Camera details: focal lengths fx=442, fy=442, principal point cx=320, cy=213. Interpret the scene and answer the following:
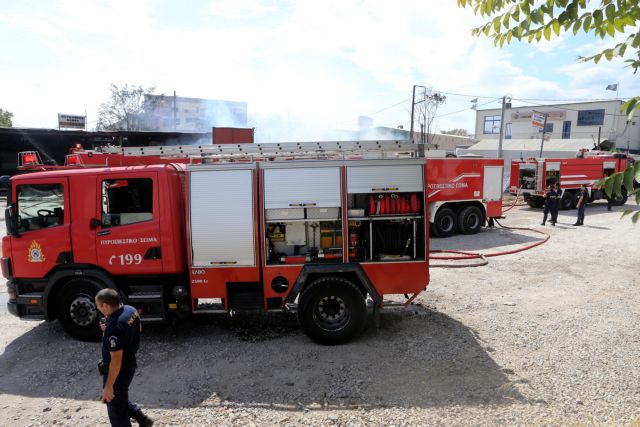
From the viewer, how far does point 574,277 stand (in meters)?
9.59

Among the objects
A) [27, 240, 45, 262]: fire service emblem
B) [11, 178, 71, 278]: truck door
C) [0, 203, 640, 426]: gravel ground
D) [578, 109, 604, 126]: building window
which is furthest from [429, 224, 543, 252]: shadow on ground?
[578, 109, 604, 126]: building window

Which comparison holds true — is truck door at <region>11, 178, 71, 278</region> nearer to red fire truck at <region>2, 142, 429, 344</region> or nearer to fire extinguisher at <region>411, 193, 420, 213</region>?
red fire truck at <region>2, 142, 429, 344</region>

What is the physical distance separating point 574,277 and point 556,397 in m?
5.72

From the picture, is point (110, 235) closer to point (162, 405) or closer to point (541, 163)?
point (162, 405)

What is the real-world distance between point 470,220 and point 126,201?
1229 centimetres

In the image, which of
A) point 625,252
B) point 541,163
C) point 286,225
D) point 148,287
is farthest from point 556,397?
point 541,163

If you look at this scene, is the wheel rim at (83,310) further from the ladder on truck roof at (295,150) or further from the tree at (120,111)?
the tree at (120,111)

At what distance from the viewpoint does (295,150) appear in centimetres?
641

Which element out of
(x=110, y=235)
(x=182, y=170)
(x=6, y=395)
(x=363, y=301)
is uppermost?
(x=182, y=170)

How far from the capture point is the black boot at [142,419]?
4.14 meters

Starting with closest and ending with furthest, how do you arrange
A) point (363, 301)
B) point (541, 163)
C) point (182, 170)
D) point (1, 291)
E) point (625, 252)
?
point (363, 301)
point (182, 170)
point (1, 291)
point (625, 252)
point (541, 163)

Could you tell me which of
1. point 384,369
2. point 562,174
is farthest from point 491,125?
point 384,369

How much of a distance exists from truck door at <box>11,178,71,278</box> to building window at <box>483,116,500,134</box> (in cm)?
5901

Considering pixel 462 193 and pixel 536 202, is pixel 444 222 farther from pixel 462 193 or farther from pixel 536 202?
pixel 536 202
